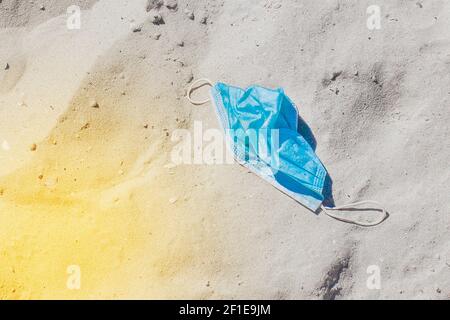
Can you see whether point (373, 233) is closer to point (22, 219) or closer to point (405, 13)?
point (405, 13)

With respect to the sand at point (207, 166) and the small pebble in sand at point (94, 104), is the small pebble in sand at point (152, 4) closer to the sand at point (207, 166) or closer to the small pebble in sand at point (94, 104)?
the sand at point (207, 166)

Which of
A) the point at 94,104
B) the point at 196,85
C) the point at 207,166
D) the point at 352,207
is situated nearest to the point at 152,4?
the point at 196,85

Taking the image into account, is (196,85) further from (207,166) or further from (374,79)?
(374,79)

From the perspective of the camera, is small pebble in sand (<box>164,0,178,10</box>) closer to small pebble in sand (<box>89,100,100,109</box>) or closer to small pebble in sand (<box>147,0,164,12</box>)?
small pebble in sand (<box>147,0,164,12</box>)

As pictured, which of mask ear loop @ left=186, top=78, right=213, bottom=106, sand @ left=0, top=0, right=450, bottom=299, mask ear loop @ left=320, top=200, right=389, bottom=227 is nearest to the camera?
sand @ left=0, top=0, right=450, bottom=299

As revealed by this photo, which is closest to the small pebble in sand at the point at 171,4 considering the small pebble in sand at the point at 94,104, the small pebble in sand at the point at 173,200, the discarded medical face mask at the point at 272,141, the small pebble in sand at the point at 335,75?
the discarded medical face mask at the point at 272,141

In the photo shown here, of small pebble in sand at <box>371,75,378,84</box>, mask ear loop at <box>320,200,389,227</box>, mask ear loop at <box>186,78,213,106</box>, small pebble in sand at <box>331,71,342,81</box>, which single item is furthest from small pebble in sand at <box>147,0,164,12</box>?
mask ear loop at <box>320,200,389,227</box>

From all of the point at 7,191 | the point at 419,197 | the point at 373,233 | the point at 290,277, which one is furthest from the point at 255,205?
the point at 7,191
